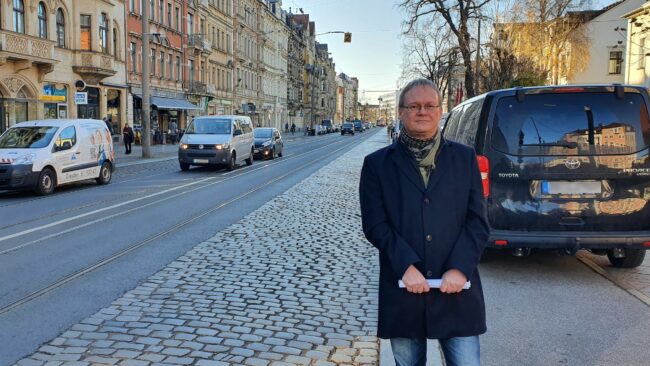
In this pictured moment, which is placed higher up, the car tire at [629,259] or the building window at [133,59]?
the building window at [133,59]

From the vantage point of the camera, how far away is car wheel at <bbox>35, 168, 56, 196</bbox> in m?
14.1

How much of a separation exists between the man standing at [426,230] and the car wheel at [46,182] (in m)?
13.2

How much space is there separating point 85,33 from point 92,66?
2322mm

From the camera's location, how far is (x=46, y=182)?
14.5 metres

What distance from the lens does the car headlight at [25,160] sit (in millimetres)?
13781

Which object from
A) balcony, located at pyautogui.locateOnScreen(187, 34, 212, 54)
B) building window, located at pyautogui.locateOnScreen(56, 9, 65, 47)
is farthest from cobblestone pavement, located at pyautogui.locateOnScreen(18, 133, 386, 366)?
balcony, located at pyautogui.locateOnScreen(187, 34, 212, 54)

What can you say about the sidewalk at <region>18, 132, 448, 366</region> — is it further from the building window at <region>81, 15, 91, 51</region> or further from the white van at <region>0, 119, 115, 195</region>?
the building window at <region>81, 15, 91, 51</region>

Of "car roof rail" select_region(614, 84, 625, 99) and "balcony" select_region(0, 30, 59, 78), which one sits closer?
"car roof rail" select_region(614, 84, 625, 99)

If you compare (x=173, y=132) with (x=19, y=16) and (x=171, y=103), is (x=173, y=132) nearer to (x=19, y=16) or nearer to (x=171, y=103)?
(x=171, y=103)

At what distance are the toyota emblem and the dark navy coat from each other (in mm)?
3681

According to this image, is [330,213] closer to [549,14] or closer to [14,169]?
[14,169]

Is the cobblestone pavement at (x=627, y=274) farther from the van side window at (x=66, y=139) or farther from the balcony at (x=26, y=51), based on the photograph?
the balcony at (x=26, y=51)

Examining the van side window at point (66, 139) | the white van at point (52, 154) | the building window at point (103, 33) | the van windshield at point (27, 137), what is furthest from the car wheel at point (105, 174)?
the building window at point (103, 33)

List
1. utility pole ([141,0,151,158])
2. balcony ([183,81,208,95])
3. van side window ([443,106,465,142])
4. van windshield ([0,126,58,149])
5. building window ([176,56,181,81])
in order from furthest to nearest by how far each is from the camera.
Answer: balcony ([183,81,208,95]) → building window ([176,56,181,81]) → utility pole ([141,0,151,158]) → van windshield ([0,126,58,149]) → van side window ([443,106,465,142])
